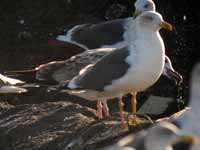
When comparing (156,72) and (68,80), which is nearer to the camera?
(156,72)

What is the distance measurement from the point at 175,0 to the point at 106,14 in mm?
1166

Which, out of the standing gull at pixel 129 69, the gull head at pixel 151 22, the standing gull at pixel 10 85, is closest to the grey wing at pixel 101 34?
the standing gull at pixel 10 85

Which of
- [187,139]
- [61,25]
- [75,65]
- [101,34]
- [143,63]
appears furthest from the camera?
[61,25]

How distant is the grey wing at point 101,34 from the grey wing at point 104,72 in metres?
2.10

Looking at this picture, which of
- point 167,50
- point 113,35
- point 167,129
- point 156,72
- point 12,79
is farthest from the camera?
point 167,50

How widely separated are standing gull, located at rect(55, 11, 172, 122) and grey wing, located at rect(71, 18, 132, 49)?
2.04 m

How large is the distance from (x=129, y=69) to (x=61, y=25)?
5963 millimetres

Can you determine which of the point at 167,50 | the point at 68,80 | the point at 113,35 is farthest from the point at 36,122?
the point at 167,50

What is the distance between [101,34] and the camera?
31.7ft

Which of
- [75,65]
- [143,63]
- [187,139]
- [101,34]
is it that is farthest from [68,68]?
[187,139]

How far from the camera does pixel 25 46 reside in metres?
11.8

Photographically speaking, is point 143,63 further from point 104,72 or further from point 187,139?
point 187,139

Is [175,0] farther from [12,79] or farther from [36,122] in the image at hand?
[36,122]

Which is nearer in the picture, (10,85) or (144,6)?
(10,85)
